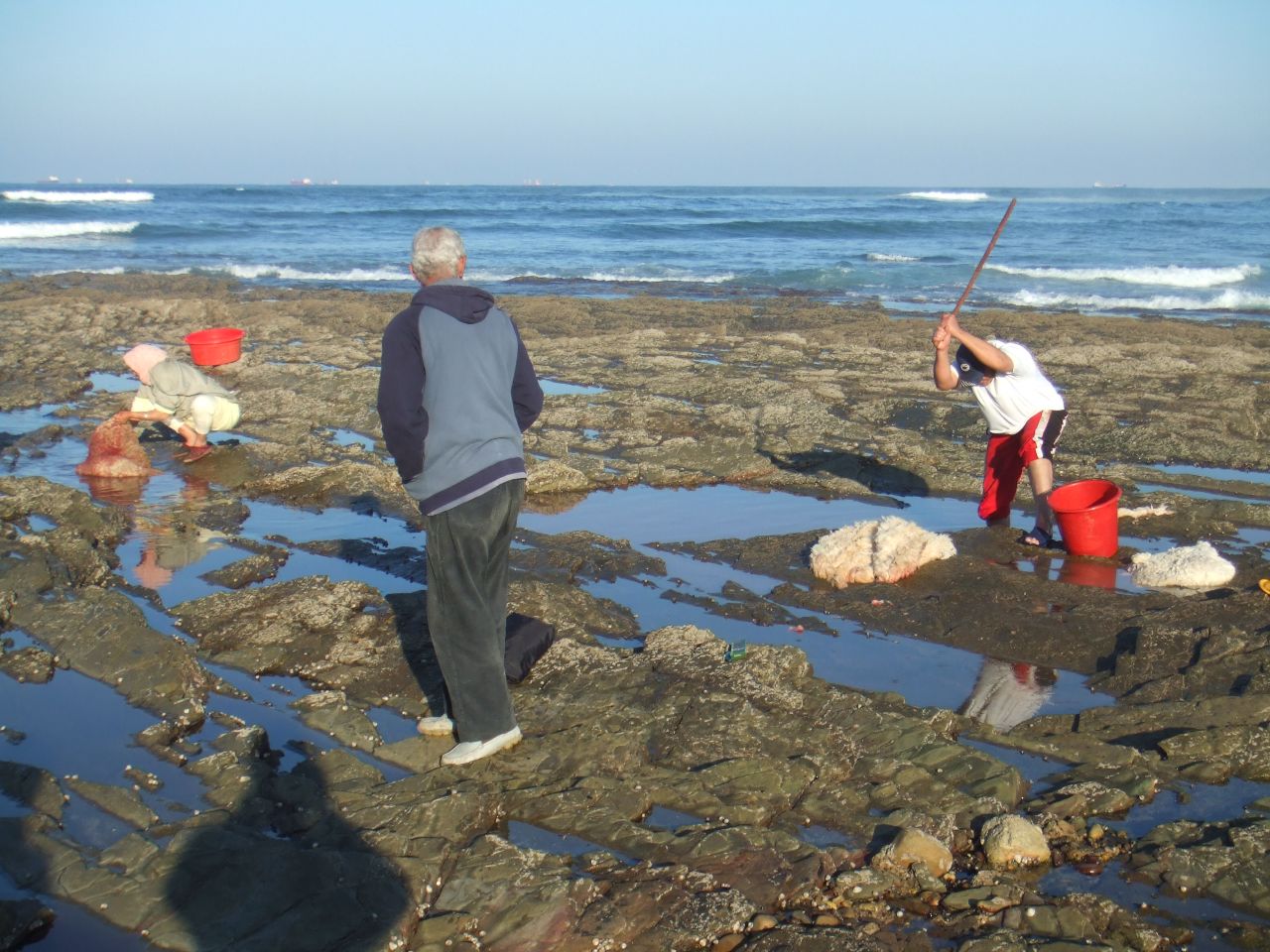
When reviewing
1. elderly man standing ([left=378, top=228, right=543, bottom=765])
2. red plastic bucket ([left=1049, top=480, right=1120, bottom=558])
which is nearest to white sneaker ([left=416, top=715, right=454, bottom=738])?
elderly man standing ([left=378, top=228, right=543, bottom=765])

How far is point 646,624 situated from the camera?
574 cm

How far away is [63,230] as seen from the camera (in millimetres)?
42688

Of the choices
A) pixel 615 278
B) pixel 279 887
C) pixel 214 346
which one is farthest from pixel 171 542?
pixel 615 278

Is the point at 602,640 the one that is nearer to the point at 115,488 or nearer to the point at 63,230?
the point at 115,488

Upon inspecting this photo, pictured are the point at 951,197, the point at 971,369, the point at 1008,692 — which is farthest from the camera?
the point at 951,197

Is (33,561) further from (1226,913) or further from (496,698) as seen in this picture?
(1226,913)

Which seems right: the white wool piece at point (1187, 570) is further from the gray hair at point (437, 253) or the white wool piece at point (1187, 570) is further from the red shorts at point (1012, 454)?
the gray hair at point (437, 253)

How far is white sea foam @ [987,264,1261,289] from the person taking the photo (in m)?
27.0

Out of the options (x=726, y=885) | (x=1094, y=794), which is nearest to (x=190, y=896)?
(x=726, y=885)

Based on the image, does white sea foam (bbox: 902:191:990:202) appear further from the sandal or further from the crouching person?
the sandal

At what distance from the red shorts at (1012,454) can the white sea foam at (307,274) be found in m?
22.6

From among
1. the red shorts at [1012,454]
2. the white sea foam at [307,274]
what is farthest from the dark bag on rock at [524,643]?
the white sea foam at [307,274]

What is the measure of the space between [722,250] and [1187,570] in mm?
31568

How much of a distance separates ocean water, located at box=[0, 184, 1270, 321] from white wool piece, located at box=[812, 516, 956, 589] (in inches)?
642
